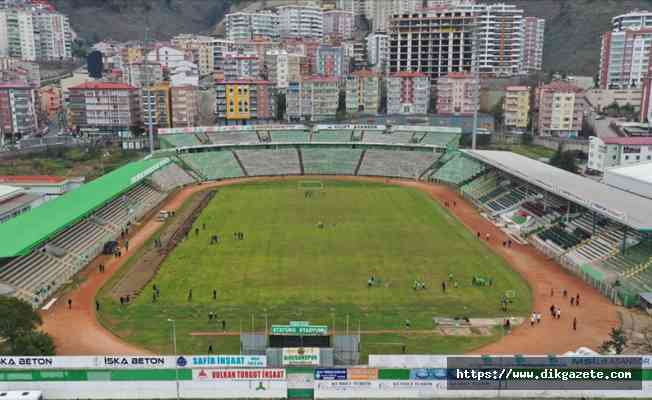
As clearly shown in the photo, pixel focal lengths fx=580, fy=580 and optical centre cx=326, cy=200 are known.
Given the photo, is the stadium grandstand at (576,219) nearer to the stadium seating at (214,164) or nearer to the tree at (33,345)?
the tree at (33,345)

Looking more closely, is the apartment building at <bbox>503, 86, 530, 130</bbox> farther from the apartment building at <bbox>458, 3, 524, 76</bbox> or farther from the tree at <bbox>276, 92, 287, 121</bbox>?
the tree at <bbox>276, 92, 287, 121</bbox>

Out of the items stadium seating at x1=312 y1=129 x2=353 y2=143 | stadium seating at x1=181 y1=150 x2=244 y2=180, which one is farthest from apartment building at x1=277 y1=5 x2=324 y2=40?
stadium seating at x1=181 y1=150 x2=244 y2=180

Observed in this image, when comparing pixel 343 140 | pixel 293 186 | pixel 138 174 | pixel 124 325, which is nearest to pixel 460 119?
pixel 343 140

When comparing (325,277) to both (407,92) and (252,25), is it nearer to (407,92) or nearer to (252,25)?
(407,92)

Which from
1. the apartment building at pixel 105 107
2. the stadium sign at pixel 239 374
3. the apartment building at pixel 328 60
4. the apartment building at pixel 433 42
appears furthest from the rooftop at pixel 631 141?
the apartment building at pixel 328 60

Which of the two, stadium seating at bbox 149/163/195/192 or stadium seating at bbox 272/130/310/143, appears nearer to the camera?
stadium seating at bbox 149/163/195/192

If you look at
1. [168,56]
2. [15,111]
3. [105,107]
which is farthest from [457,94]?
[15,111]

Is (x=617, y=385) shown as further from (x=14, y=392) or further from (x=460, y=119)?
(x=460, y=119)
